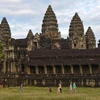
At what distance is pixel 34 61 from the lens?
8231 centimetres

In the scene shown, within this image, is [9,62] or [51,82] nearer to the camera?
[51,82]

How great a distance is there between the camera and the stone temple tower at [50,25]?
407 ft

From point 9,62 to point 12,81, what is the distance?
32.8 feet

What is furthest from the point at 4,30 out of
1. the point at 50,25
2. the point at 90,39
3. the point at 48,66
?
the point at 48,66

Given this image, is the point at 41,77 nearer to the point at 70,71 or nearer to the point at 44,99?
the point at 70,71

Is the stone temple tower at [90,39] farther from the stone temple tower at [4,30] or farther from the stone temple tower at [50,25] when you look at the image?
the stone temple tower at [4,30]

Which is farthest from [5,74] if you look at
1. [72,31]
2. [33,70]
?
[72,31]

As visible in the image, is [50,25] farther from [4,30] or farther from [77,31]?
[4,30]

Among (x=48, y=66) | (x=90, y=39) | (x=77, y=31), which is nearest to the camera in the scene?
(x=48, y=66)

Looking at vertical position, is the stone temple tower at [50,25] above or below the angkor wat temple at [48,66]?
above

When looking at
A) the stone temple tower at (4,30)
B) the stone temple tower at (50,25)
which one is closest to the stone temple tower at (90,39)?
the stone temple tower at (50,25)

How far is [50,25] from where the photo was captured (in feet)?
414

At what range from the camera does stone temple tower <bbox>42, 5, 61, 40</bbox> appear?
124125 mm

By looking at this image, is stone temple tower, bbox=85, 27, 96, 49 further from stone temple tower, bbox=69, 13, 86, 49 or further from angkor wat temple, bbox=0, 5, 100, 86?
angkor wat temple, bbox=0, 5, 100, 86
